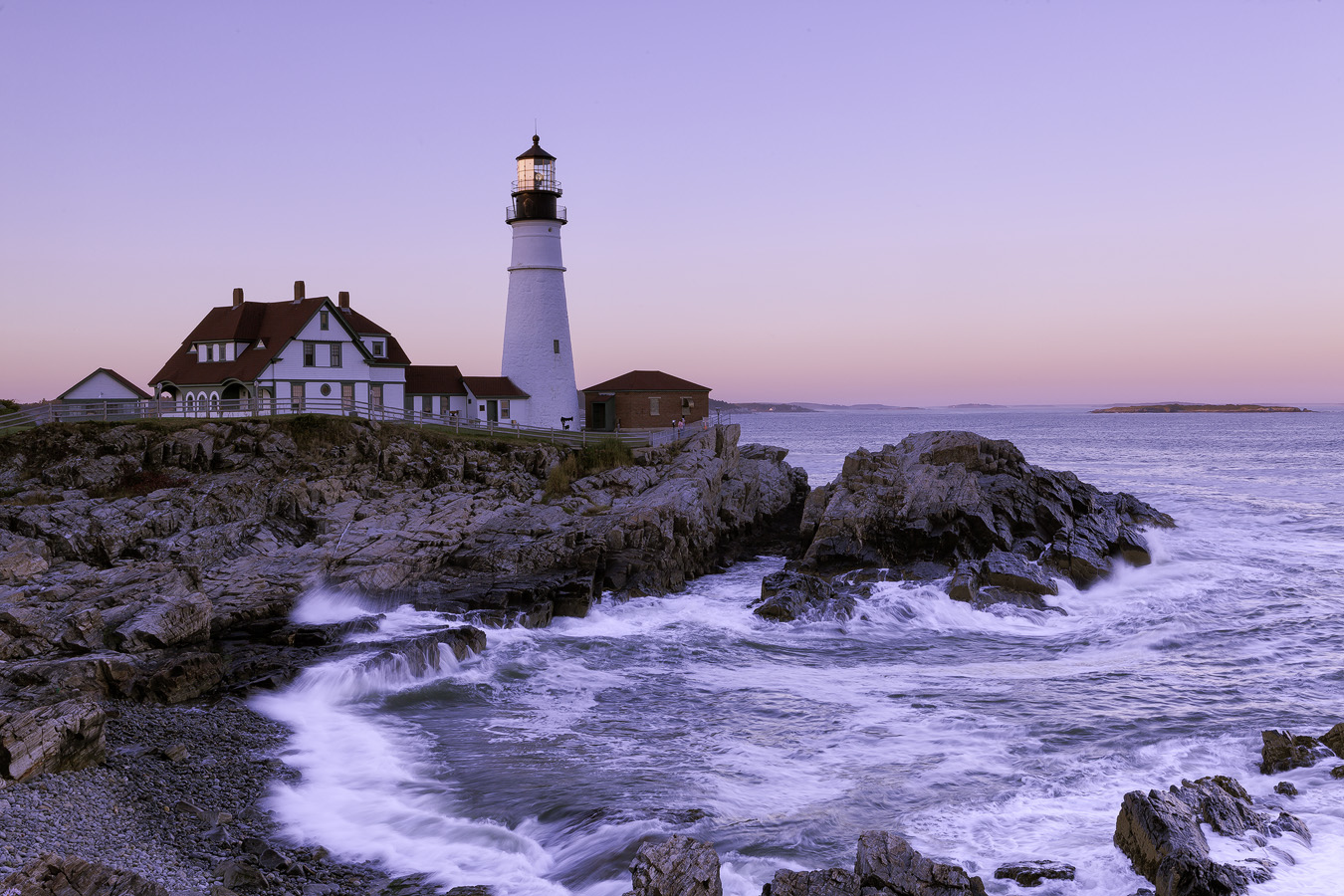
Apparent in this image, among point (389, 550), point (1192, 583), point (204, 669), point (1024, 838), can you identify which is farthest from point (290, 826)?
point (1192, 583)

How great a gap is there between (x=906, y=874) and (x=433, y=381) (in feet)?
121

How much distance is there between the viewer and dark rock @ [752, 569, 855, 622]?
23.9 meters

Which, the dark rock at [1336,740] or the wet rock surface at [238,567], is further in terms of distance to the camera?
the dark rock at [1336,740]

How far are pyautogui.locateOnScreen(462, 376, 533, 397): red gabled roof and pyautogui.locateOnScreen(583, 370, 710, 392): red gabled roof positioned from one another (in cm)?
680

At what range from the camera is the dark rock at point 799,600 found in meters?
23.9

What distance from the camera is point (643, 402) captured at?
47938 mm

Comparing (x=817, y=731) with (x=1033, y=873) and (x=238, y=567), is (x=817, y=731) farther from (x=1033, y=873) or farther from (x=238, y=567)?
(x=238, y=567)

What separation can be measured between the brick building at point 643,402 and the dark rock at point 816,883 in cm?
3754

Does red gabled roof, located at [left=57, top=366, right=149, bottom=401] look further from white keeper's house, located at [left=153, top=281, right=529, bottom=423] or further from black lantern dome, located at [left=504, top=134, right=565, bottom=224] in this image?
black lantern dome, located at [left=504, top=134, right=565, bottom=224]

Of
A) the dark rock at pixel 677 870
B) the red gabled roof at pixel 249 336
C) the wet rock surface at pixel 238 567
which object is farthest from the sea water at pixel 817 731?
the red gabled roof at pixel 249 336

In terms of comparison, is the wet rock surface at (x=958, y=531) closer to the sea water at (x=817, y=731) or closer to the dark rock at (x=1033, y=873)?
the sea water at (x=817, y=731)

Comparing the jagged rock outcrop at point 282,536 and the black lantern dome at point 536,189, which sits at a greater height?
the black lantern dome at point 536,189

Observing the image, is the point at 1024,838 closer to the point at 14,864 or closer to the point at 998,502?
the point at 14,864

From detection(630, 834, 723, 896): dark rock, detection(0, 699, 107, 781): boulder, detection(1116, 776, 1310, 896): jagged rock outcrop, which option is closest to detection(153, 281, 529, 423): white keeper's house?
detection(0, 699, 107, 781): boulder
